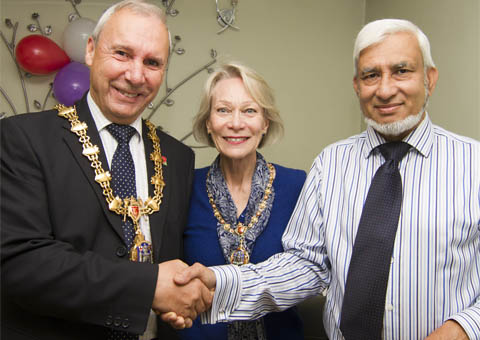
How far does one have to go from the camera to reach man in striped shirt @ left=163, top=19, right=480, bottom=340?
1.46 metres

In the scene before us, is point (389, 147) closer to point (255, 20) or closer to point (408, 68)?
point (408, 68)

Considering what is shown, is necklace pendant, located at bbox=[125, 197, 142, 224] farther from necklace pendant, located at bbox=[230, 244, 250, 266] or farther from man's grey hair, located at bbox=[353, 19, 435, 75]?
man's grey hair, located at bbox=[353, 19, 435, 75]

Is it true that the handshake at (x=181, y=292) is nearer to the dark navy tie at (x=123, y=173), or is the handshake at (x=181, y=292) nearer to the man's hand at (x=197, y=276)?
the man's hand at (x=197, y=276)

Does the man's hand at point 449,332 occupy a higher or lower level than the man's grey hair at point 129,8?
lower

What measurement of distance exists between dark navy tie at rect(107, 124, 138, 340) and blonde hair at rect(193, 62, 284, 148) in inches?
18.6

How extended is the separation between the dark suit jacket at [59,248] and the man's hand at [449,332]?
916mm

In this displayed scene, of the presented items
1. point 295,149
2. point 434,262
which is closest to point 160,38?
point 434,262

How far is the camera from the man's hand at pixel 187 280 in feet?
5.04

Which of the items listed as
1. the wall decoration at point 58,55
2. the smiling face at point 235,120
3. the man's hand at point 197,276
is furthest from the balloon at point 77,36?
the man's hand at point 197,276

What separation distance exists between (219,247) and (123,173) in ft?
1.81

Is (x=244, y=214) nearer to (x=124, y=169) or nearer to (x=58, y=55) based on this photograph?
(x=124, y=169)

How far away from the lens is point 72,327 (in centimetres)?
145

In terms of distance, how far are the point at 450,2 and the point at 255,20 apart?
65.9 inches

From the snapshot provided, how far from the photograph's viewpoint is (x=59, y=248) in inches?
54.6
